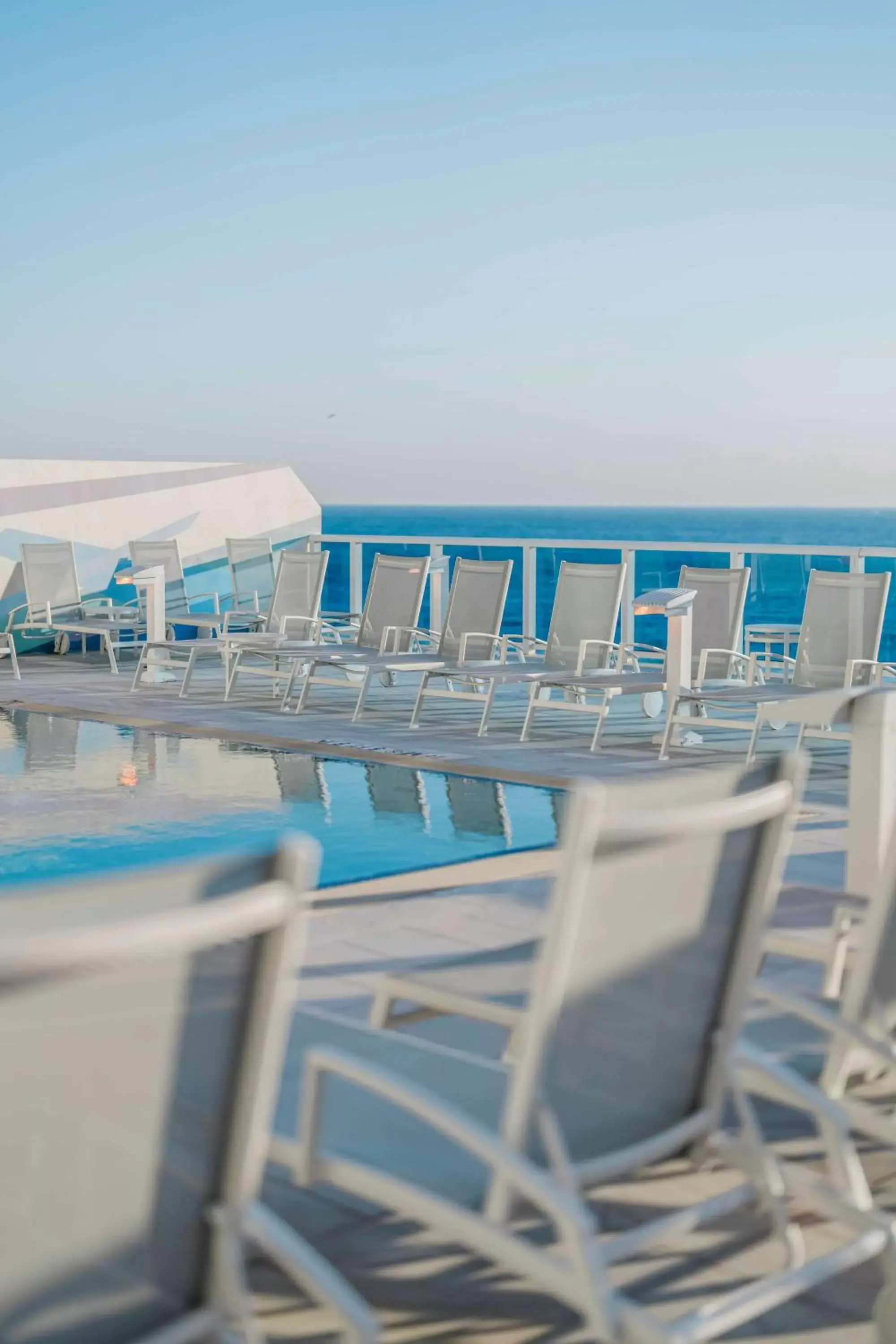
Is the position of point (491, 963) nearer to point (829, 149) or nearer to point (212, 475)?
point (212, 475)

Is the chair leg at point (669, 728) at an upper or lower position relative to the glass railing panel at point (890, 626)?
lower

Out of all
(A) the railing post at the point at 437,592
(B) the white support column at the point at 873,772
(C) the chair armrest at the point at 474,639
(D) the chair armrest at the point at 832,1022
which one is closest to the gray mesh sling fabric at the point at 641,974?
(D) the chair armrest at the point at 832,1022

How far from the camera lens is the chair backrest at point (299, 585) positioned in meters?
11.8

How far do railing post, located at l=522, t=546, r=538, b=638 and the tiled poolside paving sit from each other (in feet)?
2.79

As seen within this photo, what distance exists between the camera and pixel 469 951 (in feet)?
15.7

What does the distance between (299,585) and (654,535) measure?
72027mm

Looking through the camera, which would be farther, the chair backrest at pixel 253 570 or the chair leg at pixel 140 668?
the chair backrest at pixel 253 570

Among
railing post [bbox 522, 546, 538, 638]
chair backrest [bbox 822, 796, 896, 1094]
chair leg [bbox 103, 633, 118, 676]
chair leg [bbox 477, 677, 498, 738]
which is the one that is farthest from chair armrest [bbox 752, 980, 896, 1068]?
chair leg [bbox 103, 633, 118, 676]

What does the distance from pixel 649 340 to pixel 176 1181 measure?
2565cm

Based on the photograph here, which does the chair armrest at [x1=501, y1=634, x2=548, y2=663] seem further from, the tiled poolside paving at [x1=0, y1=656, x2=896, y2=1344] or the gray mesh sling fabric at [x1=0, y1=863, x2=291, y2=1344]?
the gray mesh sling fabric at [x1=0, y1=863, x2=291, y2=1344]

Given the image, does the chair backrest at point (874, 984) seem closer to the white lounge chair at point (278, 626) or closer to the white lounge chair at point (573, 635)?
the white lounge chair at point (573, 635)

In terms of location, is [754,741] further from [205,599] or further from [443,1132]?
[205,599]

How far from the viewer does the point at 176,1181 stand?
5.26 ft

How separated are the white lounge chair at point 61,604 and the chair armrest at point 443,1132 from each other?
11067mm
